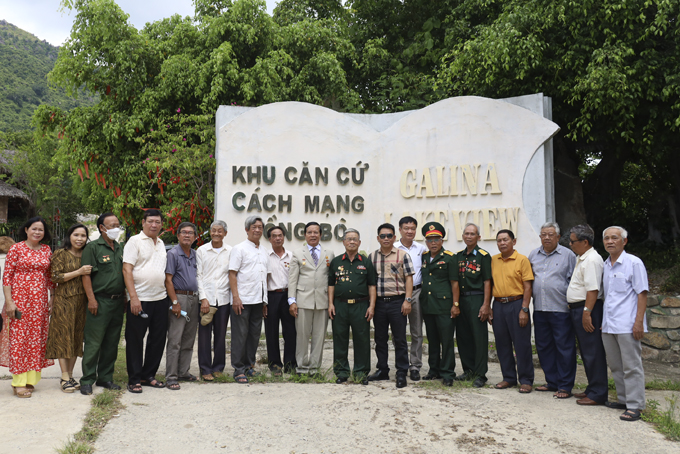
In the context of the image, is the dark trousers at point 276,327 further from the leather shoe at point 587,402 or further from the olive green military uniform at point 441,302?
the leather shoe at point 587,402

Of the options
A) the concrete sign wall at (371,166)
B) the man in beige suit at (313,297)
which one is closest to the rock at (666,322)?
the concrete sign wall at (371,166)

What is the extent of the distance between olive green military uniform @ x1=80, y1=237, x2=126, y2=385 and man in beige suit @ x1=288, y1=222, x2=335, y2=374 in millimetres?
1599

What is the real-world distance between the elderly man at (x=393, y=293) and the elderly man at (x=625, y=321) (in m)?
1.71

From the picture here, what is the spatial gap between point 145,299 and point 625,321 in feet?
13.3

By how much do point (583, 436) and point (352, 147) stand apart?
491 cm

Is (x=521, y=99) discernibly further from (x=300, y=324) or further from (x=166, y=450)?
(x=166, y=450)

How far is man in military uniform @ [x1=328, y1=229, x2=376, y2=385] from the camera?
521 cm

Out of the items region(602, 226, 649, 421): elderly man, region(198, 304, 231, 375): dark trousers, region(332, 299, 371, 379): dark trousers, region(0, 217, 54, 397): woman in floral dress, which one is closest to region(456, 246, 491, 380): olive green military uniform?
region(332, 299, 371, 379): dark trousers

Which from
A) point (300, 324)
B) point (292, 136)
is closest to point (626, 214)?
point (292, 136)

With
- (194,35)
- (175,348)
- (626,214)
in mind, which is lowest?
(175,348)

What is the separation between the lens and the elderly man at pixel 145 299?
4797 millimetres

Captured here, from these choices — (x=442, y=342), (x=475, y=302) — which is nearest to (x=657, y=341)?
(x=475, y=302)

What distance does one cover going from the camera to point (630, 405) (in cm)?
426

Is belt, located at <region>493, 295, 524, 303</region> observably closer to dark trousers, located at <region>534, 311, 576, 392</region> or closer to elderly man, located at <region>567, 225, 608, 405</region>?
dark trousers, located at <region>534, 311, 576, 392</region>
